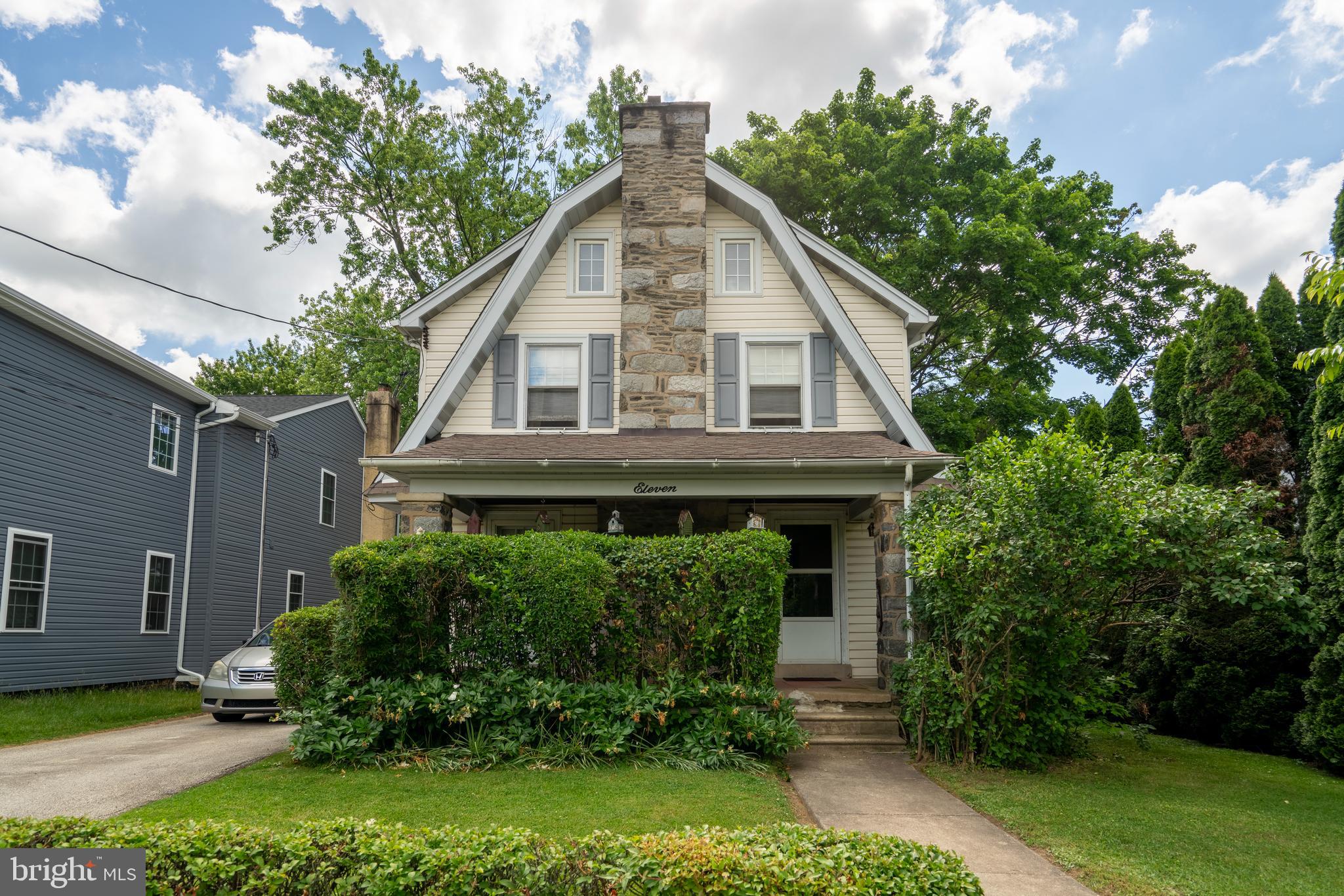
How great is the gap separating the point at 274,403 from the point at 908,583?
50.8 ft

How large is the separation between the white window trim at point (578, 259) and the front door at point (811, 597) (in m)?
4.44

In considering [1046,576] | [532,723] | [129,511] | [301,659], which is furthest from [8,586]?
[1046,576]

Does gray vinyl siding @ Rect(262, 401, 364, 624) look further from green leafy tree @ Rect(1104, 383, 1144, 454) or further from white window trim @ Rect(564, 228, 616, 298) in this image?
green leafy tree @ Rect(1104, 383, 1144, 454)

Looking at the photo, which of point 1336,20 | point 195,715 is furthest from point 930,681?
point 195,715

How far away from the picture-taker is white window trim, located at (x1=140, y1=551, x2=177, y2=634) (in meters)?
14.9

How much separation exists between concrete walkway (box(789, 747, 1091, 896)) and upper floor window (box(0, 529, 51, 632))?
38.3ft

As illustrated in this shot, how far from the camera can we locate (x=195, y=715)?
12469 mm

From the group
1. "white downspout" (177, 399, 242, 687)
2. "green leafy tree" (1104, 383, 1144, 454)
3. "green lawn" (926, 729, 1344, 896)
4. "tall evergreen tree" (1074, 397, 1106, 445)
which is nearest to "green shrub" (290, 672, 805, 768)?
"green lawn" (926, 729, 1344, 896)

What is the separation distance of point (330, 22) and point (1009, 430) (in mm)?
17512

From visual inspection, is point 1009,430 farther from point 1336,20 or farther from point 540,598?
point 540,598

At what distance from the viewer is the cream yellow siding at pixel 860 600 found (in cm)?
1210

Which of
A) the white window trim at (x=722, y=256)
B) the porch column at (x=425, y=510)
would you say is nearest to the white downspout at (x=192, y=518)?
the porch column at (x=425, y=510)

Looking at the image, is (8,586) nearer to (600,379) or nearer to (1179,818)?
(600,379)

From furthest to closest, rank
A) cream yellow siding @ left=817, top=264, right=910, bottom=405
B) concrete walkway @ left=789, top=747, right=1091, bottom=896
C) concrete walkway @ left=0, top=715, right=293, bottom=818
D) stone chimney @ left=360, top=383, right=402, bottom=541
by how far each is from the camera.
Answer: stone chimney @ left=360, top=383, right=402, bottom=541 < cream yellow siding @ left=817, top=264, right=910, bottom=405 < concrete walkway @ left=0, top=715, right=293, bottom=818 < concrete walkway @ left=789, top=747, right=1091, bottom=896
